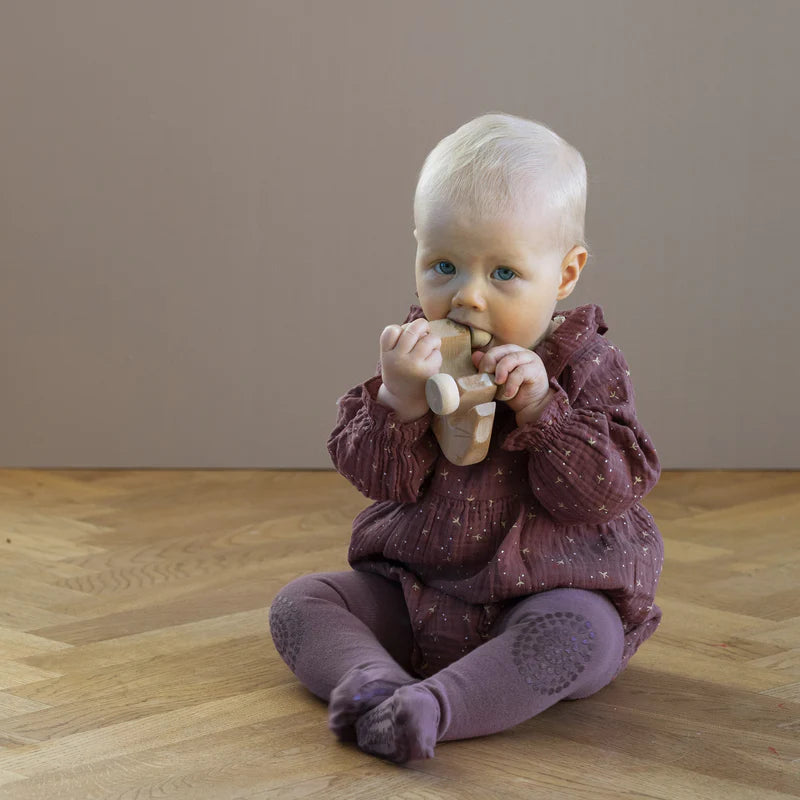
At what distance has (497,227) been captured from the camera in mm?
930

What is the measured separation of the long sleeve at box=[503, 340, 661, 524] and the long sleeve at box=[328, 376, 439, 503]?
75 mm

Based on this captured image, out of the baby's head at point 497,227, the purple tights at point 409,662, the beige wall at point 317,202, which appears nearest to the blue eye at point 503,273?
the baby's head at point 497,227

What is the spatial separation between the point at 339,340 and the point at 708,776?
120 cm

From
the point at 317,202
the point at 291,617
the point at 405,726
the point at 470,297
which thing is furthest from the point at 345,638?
the point at 317,202

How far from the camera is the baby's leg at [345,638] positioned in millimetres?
866

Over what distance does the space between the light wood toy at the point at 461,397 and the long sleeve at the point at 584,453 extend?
3 cm

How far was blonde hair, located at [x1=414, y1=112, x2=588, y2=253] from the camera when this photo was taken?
36.8 inches

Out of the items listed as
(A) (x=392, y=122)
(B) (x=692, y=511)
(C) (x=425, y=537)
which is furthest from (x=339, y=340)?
(C) (x=425, y=537)

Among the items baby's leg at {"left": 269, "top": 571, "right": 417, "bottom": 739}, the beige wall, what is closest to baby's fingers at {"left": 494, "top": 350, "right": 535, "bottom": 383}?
baby's leg at {"left": 269, "top": 571, "right": 417, "bottom": 739}

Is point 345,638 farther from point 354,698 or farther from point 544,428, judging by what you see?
point 544,428

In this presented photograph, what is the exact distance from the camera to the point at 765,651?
1.11 meters

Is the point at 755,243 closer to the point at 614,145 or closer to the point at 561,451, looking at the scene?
the point at 614,145

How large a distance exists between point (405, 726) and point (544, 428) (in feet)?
0.83

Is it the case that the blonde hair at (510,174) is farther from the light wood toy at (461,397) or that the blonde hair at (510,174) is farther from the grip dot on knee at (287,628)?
the grip dot on knee at (287,628)
